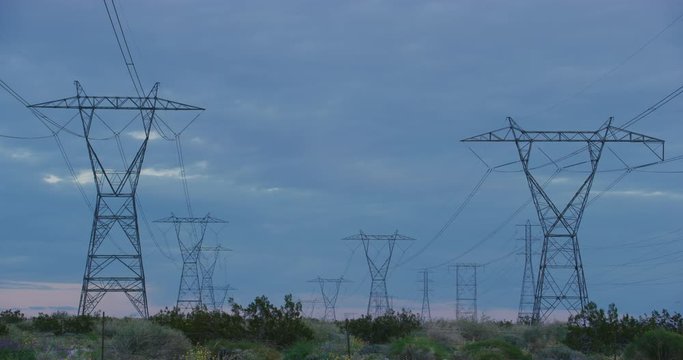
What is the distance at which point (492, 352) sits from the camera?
28.6 meters

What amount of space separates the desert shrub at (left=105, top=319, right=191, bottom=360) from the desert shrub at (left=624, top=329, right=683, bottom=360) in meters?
15.2

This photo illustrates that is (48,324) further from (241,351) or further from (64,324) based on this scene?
(241,351)

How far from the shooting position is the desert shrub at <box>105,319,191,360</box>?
30594 mm

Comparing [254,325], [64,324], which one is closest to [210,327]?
[254,325]

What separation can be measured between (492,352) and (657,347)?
537cm

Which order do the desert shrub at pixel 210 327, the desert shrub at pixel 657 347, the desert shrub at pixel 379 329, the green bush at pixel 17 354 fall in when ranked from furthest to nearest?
the desert shrub at pixel 379 329 → the desert shrub at pixel 210 327 → the desert shrub at pixel 657 347 → the green bush at pixel 17 354

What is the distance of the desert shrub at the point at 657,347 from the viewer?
28.6 metres

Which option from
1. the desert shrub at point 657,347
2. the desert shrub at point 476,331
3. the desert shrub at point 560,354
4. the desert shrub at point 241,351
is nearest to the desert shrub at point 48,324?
the desert shrub at point 241,351

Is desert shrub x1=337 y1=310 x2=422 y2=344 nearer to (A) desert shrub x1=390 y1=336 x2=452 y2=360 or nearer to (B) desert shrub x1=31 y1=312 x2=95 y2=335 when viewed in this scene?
(A) desert shrub x1=390 y1=336 x2=452 y2=360

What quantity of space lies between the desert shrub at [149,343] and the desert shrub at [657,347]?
15.2 metres

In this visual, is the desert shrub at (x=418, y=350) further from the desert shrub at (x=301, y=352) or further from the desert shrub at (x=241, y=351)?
the desert shrub at (x=241, y=351)

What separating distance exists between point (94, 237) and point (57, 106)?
7722 millimetres

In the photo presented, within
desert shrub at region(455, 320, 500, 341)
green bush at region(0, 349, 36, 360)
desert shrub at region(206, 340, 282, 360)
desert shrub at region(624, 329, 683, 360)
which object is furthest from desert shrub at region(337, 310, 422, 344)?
green bush at region(0, 349, 36, 360)

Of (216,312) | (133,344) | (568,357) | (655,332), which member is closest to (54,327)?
(216,312)
